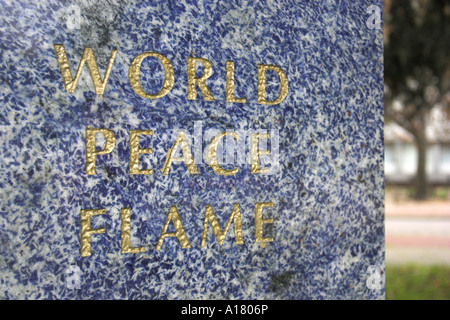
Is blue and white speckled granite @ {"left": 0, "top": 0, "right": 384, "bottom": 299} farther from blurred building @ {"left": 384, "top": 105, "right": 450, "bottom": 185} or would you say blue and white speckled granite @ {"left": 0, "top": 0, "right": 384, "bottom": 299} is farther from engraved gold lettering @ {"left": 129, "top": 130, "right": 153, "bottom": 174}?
blurred building @ {"left": 384, "top": 105, "right": 450, "bottom": 185}

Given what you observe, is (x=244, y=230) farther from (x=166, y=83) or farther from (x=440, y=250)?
(x=440, y=250)

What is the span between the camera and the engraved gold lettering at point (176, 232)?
160cm

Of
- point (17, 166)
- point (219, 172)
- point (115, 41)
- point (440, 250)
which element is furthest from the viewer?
point (440, 250)

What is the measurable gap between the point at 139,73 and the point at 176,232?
569 mm

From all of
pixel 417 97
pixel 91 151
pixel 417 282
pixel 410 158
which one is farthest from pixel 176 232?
pixel 410 158

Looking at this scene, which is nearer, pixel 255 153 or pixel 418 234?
pixel 255 153

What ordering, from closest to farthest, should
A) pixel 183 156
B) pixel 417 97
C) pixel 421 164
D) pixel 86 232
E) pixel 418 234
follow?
pixel 86 232 < pixel 183 156 < pixel 417 97 < pixel 418 234 < pixel 421 164

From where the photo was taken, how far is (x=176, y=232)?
161 cm

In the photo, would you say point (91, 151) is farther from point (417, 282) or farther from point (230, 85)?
point (417, 282)

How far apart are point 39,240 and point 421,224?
11.4 meters

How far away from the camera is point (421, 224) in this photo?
37.4 ft

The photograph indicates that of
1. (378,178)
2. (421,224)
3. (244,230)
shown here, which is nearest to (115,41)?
(244,230)

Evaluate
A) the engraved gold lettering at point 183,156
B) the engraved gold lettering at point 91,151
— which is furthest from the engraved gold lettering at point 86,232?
the engraved gold lettering at point 183,156

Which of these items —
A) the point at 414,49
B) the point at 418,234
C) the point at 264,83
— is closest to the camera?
the point at 264,83
